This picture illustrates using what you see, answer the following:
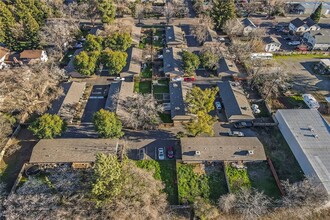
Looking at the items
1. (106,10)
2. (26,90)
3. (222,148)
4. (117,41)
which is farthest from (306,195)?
(106,10)

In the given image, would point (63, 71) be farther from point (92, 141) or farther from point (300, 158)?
point (300, 158)

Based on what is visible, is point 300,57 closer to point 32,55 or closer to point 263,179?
point 263,179

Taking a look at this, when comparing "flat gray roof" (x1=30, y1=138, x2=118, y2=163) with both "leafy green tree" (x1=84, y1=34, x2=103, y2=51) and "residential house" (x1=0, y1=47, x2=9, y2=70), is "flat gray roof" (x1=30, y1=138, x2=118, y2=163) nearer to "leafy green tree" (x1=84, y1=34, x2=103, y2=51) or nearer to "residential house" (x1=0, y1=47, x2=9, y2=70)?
"leafy green tree" (x1=84, y1=34, x2=103, y2=51)

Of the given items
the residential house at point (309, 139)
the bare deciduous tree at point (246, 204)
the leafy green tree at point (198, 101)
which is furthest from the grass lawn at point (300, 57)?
the bare deciduous tree at point (246, 204)

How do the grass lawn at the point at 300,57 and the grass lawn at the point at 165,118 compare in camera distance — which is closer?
the grass lawn at the point at 165,118

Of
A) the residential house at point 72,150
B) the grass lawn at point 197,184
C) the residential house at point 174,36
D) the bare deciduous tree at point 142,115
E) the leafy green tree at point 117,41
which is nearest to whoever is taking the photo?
the grass lawn at point 197,184

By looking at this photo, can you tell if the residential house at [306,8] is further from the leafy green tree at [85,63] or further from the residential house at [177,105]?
the leafy green tree at [85,63]
